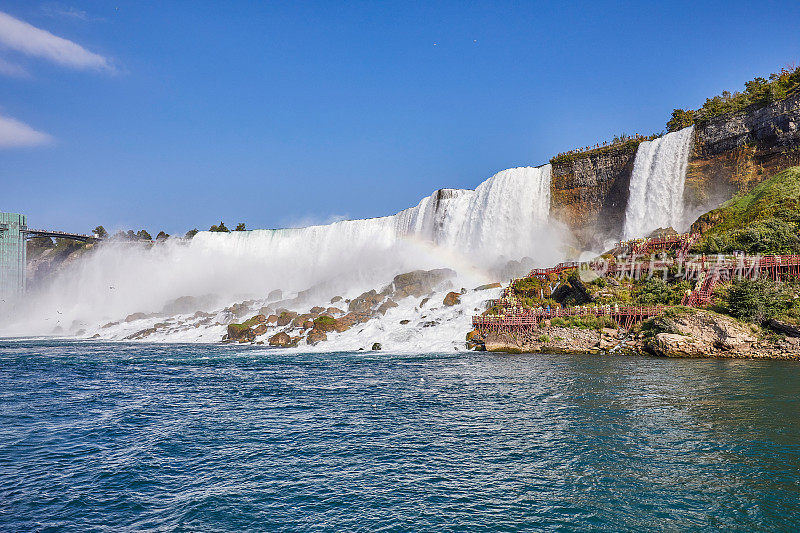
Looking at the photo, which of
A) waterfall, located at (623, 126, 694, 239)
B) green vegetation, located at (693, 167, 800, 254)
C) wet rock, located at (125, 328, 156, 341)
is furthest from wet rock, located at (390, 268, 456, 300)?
wet rock, located at (125, 328, 156, 341)

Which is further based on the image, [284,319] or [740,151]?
[284,319]

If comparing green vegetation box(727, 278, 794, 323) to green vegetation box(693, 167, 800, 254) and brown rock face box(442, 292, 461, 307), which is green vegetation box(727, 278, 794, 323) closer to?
green vegetation box(693, 167, 800, 254)

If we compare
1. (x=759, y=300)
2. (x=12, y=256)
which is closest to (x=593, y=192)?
(x=759, y=300)

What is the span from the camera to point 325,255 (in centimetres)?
7469

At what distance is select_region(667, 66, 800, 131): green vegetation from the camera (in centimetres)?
4381

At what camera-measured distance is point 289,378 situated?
81.9ft

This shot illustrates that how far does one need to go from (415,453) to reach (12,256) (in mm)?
102023

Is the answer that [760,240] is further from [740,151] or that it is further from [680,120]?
[680,120]

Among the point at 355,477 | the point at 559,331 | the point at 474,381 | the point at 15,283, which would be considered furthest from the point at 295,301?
the point at 15,283

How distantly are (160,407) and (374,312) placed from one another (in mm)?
31063

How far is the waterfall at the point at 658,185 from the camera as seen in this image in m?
48.3

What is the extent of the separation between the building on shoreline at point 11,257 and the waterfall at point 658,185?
313 feet

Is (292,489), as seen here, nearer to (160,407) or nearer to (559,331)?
(160,407)

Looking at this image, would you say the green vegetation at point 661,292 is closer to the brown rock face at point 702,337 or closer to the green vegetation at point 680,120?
the brown rock face at point 702,337
